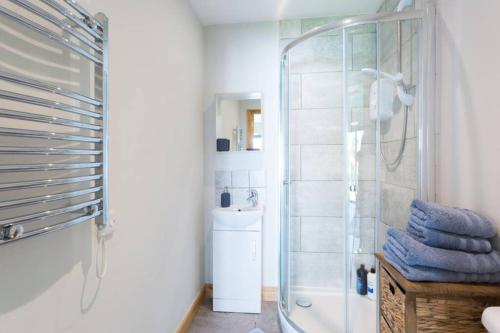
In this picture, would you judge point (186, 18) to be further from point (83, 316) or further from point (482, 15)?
point (83, 316)

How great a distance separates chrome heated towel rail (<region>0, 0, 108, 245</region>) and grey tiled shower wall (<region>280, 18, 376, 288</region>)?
5.27 ft

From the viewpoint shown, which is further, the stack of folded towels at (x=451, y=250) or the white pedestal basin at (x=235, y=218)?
the white pedestal basin at (x=235, y=218)

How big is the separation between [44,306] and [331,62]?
2.34m

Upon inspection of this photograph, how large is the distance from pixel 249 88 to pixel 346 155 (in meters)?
1.13

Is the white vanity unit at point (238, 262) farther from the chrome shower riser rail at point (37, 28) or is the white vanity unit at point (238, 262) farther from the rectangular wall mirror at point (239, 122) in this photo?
the chrome shower riser rail at point (37, 28)

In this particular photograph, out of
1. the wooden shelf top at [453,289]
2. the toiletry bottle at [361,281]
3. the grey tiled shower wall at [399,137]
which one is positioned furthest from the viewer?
the toiletry bottle at [361,281]

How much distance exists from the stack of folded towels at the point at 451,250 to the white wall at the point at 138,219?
1.19m

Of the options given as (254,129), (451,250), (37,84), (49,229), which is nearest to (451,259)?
(451,250)

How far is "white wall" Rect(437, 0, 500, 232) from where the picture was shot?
990mm

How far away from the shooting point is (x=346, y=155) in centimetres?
200

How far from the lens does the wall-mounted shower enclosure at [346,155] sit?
1528mm

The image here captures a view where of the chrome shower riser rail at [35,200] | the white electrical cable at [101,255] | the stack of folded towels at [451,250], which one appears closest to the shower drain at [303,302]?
the stack of folded towels at [451,250]

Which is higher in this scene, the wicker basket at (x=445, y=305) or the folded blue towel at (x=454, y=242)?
the folded blue towel at (x=454, y=242)

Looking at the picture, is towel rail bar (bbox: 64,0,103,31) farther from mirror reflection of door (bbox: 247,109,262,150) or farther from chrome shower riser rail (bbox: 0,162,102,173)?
mirror reflection of door (bbox: 247,109,262,150)
